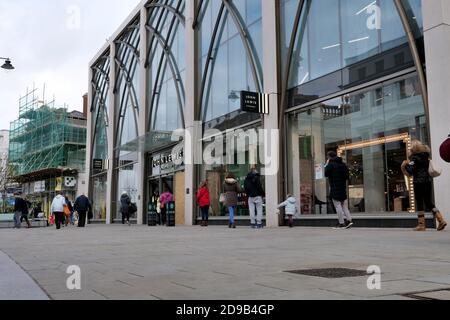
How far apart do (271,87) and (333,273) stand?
1296 centimetres

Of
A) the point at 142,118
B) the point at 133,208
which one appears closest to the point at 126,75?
the point at 142,118

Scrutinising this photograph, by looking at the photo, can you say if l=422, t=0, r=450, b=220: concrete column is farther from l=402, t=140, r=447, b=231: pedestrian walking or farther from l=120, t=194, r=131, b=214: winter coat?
l=120, t=194, r=131, b=214: winter coat

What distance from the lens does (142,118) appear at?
28719mm

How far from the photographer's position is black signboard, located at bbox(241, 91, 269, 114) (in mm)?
16359

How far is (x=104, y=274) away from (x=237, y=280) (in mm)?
1346

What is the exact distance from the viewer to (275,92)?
660 inches

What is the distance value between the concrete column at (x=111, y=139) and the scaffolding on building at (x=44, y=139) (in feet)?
49.7

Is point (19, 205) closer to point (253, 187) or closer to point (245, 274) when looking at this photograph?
point (253, 187)

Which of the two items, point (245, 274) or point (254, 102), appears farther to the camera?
point (254, 102)

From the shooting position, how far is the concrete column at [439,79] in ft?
35.6

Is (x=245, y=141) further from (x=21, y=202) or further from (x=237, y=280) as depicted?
(x=237, y=280)

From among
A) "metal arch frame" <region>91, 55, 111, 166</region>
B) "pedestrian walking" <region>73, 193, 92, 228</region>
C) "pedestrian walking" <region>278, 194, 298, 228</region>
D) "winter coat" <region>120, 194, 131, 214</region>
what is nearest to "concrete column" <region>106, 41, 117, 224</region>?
"metal arch frame" <region>91, 55, 111, 166</region>
